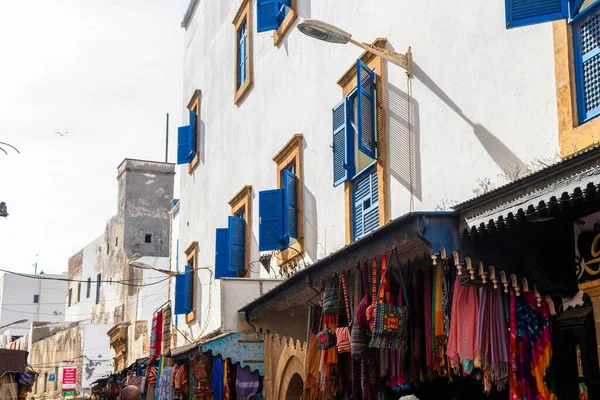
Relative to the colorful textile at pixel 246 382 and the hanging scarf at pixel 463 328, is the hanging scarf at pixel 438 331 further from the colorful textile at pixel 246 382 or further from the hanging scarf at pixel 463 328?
the colorful textile at pixel 246 382

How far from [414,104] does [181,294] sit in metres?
11.1

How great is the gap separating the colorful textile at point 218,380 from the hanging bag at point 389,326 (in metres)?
6.86

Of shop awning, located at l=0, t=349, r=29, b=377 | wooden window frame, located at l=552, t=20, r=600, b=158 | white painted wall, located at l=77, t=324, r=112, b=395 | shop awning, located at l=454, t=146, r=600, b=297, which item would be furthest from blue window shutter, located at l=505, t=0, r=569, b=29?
white painted wall, located at l=77, t=324, r=112, b=395

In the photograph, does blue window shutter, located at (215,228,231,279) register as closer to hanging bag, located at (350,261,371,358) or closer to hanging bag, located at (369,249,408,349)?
hanging bag, located at (350,261,371,358)

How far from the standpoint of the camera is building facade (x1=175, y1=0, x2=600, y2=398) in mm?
7504

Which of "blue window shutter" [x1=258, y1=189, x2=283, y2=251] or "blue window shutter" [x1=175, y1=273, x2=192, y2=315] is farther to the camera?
"blue window shutter" [x1=175, y1=273, x2=192, y2=315]

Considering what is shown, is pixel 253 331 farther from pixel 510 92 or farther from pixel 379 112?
pixel 510 92

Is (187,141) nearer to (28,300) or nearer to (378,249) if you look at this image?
(378,249)

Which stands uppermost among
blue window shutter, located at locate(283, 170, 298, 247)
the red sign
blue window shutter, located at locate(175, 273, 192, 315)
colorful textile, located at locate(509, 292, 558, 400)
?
blue window shutter, located at locate(283, 170, 298, 247)

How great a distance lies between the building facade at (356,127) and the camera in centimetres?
750

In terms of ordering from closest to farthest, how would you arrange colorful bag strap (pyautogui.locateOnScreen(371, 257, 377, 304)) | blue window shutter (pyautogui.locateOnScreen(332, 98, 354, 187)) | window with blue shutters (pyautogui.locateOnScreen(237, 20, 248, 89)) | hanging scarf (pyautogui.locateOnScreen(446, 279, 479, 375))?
hanging scarf (pyautogui.locateOnScreen(446, 279, 479, 375))
colorful bag strap (pyautogui.locateOnScreen(371, 257, 377, 304))
blue window shutter (pyautogui.locateOnScreen(332, 98, 354, 187))
window with blue shutters (pyautogui.locateOnScreen(237, 20, 248, 89))

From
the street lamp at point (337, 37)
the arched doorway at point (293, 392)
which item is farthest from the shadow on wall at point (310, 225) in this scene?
the street lamp at point (337, 37)

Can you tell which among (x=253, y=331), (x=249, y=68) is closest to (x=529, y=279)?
(x=253, y=331)

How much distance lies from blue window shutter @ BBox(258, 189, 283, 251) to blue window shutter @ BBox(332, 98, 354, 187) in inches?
87.2
